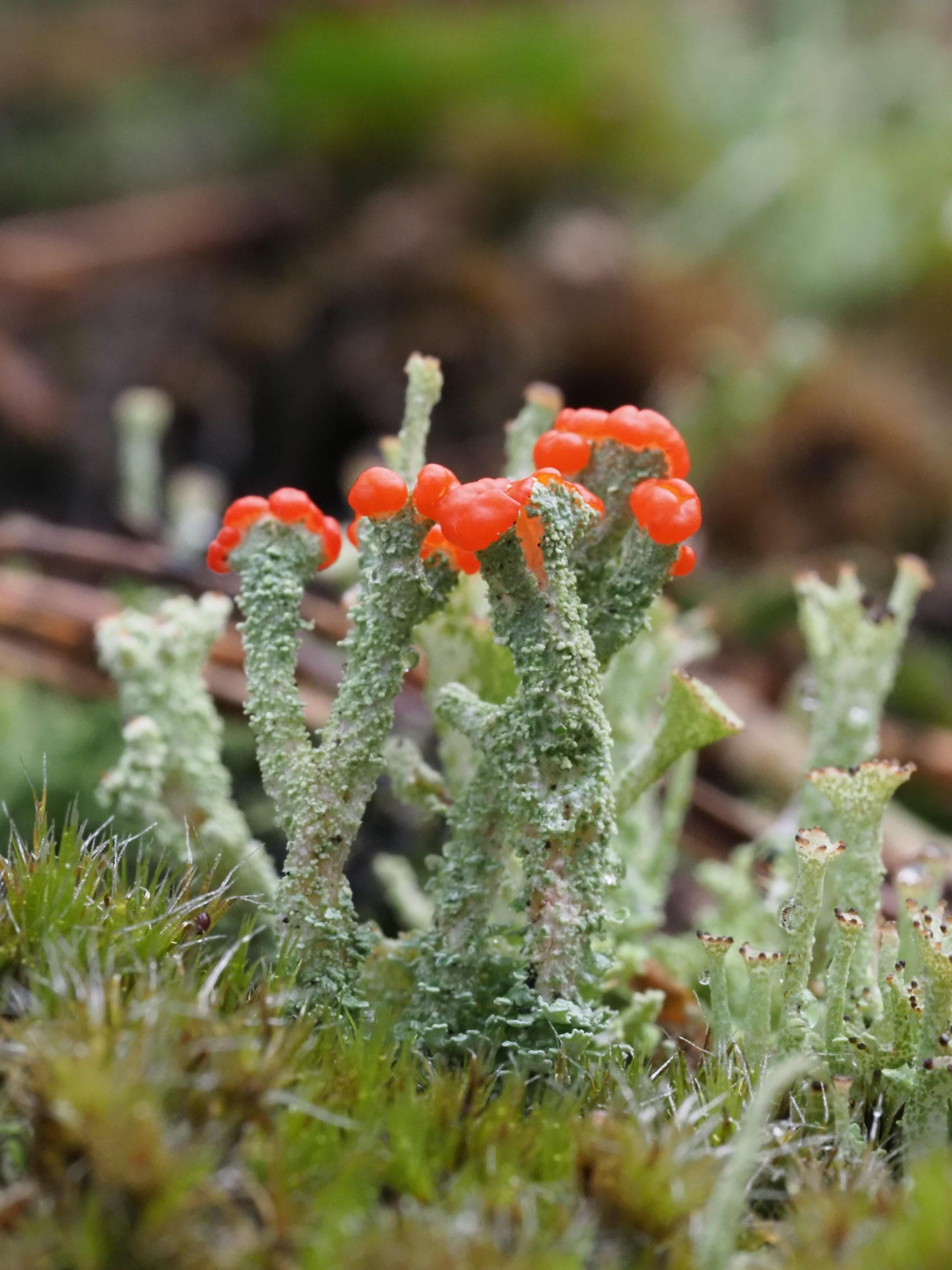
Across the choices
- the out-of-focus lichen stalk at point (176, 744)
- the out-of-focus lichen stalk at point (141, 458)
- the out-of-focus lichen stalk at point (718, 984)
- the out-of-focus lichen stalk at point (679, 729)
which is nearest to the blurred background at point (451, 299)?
the out-of-focus lichen stalk at point (141, 458)

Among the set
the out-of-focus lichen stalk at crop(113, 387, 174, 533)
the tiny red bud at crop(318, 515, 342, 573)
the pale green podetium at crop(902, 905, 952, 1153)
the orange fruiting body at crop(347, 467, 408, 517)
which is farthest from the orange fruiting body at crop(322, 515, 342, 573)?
the out-of-focus lichen stalk at crop(113, 387, 174, 533)

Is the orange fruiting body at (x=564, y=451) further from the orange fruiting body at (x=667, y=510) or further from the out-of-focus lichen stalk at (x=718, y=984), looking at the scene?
the out-of-focus lichen stalk at (x=718, y=984)

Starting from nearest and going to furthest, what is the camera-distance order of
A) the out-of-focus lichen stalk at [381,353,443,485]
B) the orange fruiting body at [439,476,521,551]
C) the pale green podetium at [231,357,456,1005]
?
the orange fruiting body at [439,476,521,551] < the pale green podetium at [231,357,456,1005] < the out-of-focus lichen stalk at [381,353,443,485]

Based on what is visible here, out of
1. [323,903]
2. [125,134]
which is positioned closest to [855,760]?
[323,903]

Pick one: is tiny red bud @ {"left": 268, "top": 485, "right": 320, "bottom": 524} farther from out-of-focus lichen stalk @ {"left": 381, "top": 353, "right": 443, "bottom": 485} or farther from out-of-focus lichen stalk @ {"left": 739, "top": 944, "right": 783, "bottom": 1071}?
out-of-focus lichen stalk @ {"left": 739, "top": 944, "right": 783, "bottom": 1071}

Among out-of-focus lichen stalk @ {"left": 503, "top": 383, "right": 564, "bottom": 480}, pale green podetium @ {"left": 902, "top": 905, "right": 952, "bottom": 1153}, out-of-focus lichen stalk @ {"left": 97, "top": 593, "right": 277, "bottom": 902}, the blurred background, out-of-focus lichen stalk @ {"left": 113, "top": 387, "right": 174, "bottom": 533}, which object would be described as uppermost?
the blurred background

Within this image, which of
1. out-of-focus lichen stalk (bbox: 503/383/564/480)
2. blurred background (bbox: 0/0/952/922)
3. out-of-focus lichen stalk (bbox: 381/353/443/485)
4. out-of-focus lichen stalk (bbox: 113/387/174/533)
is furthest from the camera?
out-of-focus lichen stalk (bbox: 113/387/174/533)

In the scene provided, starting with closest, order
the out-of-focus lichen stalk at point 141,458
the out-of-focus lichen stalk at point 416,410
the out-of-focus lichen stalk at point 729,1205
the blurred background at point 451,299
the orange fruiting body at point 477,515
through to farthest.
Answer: the out-of-focus lichen stalk at point 729,1205
the orange fruiting body at point 477,515
the out-of-focus lichen stalk at point 416,410
the blurred background at point 451,299
the out-of-focus lichen stalk at point 141,458
